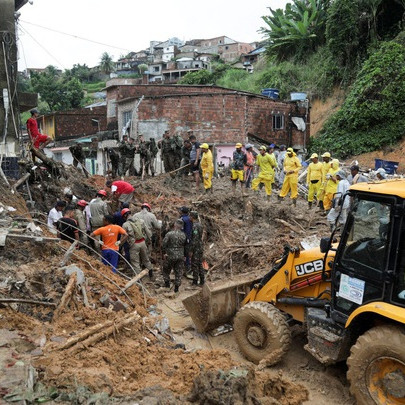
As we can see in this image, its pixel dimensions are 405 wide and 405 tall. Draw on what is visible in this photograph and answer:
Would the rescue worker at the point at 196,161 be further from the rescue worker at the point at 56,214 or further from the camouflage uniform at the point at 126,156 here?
the rescue worker at the point at 56,214

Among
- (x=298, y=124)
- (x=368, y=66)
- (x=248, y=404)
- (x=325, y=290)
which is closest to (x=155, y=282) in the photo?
(x=325, y=290)

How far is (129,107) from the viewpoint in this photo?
25031mm

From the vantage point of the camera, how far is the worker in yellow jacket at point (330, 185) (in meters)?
12.5

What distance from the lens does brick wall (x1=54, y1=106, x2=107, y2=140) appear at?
39.4 meters

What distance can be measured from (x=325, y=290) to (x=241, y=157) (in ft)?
27.9

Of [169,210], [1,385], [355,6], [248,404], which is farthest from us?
[355,6]

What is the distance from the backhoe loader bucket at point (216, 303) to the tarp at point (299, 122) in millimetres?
22252

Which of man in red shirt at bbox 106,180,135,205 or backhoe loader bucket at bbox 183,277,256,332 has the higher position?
man in red shirt at bbox 106,180,135,205

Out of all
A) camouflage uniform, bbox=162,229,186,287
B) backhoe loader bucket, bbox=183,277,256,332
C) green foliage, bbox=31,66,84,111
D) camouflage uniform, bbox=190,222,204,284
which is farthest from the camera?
green foliage, bbox=31,66,84,111

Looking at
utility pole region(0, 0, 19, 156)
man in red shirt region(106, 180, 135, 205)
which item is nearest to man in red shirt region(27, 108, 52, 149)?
utility pole region(0, 0, 19, 156)

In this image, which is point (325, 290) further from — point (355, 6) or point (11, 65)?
point (355, 6)

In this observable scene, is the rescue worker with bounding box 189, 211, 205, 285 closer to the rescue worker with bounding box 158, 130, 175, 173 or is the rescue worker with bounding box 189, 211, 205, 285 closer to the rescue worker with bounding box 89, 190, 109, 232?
the rescue worker with bounding box 89, 190, 109, 232

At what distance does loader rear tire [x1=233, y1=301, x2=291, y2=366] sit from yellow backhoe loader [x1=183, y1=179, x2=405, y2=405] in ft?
0.05

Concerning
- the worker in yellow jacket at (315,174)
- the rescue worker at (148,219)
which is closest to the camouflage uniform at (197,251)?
the rescue worker at (148,219)
